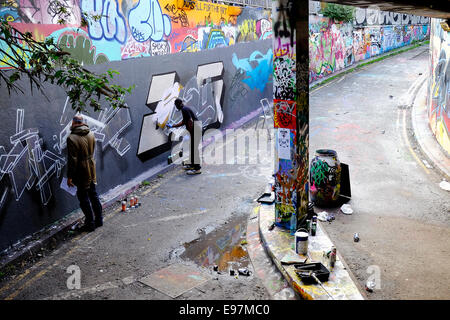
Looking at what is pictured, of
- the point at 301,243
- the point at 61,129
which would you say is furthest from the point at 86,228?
the point at 301,243

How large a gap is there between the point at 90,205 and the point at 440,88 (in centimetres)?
1069

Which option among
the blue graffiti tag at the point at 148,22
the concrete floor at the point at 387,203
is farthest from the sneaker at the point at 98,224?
the blue graffiti tag at the point at 148,22

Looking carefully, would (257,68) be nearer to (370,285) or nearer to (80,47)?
(80,47)

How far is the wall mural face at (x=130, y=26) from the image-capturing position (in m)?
7.02

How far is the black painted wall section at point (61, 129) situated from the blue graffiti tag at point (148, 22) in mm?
555

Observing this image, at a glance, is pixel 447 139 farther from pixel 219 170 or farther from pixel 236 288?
pixel 236 288

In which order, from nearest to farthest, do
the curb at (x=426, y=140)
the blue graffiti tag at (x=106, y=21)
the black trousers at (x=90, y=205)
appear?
the black trousers at (x=90, y=205), the blue graffiti tag at (x=106, y=21), the curb at (x=426, y=140)

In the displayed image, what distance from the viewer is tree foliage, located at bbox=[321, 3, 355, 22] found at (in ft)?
76.6

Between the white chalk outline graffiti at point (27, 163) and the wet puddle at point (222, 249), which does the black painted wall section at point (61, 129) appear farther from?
the wet puddle at point (222, 249)

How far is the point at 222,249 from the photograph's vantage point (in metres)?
6.86

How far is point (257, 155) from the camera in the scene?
1200 cm

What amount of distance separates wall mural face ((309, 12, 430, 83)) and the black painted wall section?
8997 mm
